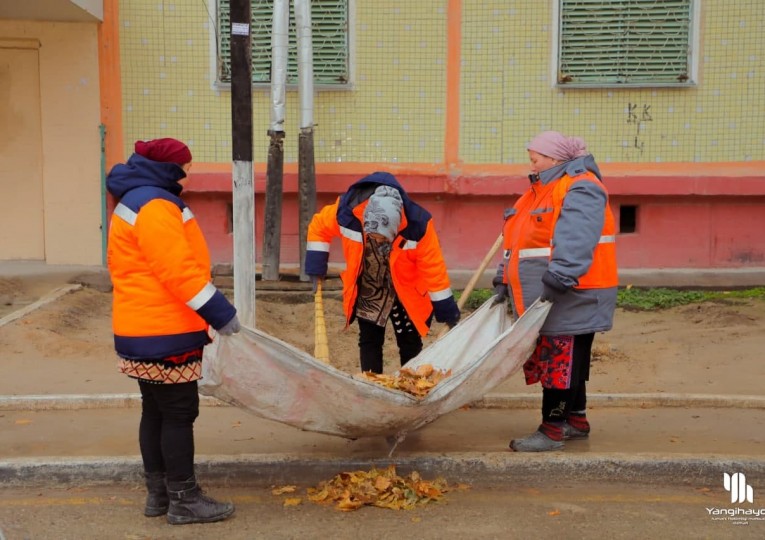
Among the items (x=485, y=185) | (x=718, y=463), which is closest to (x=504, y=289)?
(x=718, y=463)

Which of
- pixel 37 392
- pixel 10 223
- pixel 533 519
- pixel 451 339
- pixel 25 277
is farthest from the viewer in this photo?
pixel 10 223

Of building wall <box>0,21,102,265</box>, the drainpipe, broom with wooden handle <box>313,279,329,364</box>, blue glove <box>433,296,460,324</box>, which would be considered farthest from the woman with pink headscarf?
building wall <box>0,21,102,265</box>

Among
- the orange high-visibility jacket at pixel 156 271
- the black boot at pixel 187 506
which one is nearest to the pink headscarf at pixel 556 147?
the orange high-visibility jacket at pixel 156 271

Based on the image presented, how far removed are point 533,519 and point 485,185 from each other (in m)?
6.05

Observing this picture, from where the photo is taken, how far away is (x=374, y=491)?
15.4 feet

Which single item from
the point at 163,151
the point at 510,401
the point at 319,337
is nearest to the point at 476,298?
the point at 510,401

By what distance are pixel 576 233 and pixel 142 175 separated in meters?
2.11

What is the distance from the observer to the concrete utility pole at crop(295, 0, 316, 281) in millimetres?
9742

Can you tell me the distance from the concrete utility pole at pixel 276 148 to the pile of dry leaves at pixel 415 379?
15.0ft

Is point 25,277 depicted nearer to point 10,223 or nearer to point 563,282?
point 10,223

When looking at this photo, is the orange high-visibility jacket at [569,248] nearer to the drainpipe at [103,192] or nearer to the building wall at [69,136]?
the drainpipe at [103,192]

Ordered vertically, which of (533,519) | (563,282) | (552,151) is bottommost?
(533,519)

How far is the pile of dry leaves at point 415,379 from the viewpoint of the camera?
4797 mm

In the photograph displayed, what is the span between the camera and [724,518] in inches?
179
